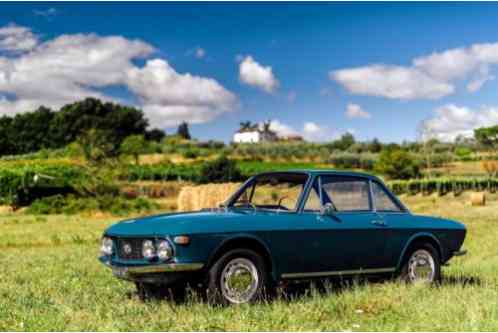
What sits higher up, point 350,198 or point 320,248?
point 350,198

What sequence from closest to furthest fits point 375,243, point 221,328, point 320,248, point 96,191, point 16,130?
point 221,328 → point 320,248 → point 375,243 → point 96,191 → point 16,130

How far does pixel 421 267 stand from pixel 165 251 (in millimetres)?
3734

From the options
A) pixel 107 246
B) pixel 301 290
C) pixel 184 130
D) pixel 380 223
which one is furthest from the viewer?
pixel 184 130

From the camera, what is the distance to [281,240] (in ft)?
24.2

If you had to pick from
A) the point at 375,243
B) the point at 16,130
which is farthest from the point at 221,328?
the point at 16,130

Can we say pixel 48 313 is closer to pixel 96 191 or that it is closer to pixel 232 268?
pixel 232 268

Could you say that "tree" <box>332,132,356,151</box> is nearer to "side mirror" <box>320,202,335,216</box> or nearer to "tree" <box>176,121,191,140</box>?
"tree" <box>176,121,191,140</box>

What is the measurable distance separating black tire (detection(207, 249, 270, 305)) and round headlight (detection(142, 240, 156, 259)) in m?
0.62

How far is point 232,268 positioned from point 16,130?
91.7 m

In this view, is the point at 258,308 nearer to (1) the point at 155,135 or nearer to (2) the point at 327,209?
(2) the point at 327,209

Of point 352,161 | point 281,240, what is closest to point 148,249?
point 281,240

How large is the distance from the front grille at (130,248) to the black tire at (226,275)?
2.61ft

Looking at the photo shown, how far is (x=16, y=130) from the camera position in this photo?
92.7 m

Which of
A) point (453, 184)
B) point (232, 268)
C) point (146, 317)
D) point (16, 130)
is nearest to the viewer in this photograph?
point (146, 317)
